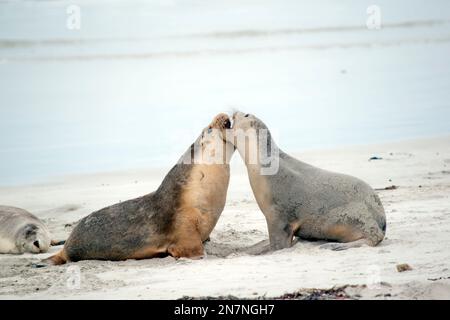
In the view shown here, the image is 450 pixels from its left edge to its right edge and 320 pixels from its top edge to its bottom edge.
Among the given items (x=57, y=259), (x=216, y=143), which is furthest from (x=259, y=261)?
(x=57, y=259)

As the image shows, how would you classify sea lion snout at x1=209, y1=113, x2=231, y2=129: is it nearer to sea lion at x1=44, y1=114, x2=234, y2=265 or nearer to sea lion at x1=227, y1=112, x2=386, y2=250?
sea lion at x1=44, y1=114, x2=234, y2=265

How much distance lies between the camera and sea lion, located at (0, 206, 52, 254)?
9.66 m

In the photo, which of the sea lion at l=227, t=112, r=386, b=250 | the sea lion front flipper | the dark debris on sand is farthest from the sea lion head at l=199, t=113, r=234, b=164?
the dark debris on sand

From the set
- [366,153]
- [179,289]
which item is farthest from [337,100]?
[179,289]

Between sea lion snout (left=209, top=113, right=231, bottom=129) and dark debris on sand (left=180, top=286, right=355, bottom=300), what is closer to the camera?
dark debris on sand (left=180, top=286, right=355, bottom=300)

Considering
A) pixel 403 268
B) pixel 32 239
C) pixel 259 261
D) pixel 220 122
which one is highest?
pixel 220 122

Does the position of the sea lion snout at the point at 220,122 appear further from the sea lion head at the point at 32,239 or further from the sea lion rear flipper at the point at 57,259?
the sea lion head at the point at 32,239

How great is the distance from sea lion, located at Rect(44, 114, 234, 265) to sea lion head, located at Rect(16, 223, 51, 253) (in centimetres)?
95

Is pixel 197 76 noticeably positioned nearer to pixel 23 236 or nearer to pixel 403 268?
pixel 23 236

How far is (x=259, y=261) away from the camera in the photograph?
24.3ft

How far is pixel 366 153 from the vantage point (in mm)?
13258

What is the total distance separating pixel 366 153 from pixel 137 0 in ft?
46.3

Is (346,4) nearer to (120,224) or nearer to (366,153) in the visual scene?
(366,153)

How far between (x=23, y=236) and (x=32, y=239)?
14 cm
